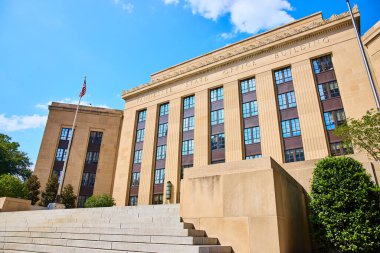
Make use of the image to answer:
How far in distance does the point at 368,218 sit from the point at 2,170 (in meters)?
50.3

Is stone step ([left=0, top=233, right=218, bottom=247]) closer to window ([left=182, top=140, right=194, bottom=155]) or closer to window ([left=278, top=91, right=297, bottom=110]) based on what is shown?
window ([left=182, top=140, right=194, bottom=155])

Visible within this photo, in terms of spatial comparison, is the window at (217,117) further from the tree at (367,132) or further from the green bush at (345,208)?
the green bush at (345,208)

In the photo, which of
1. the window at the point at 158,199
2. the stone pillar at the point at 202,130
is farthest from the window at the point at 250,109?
the window at the point at 158,199

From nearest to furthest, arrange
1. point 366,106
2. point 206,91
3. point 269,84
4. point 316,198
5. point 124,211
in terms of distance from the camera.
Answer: point 316,198 → point 124,211 → point 366,106 → point 269,84 → point 206,91

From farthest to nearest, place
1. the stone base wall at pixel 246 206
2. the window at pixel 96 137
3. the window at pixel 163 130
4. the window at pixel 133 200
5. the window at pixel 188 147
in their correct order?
1. the window at pixel 96 137
2. the window at pixel 163 130
3. the window at pixel 133 200
4. the window at pixel 188 147
5. the stone base wall at pixel 246 206

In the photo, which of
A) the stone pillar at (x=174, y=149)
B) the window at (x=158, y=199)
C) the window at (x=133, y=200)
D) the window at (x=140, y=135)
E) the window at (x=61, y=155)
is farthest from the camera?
the window at (x=61, y=155)

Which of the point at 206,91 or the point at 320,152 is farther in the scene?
the point at 206,91

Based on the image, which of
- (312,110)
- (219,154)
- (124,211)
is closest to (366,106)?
(312,110)

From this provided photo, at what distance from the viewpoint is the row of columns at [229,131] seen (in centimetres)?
2209

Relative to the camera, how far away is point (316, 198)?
8391 mm

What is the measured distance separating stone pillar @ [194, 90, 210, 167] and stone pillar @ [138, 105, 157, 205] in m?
6.13

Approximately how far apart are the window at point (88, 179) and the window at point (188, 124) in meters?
16.8

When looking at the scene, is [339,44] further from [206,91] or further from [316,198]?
[316,198]

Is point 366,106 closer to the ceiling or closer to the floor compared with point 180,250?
closer to the ceiling
